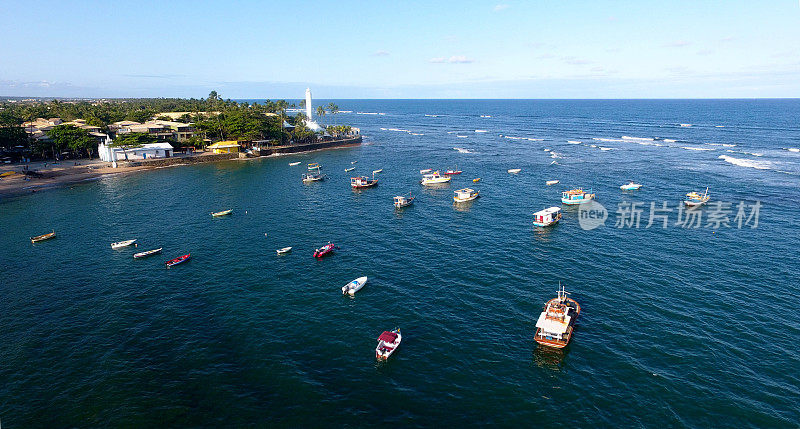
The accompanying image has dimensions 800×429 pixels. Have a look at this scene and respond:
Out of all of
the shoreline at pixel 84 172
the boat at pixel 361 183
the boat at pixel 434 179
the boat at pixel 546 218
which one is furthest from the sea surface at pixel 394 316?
the boat at pixel 434 179

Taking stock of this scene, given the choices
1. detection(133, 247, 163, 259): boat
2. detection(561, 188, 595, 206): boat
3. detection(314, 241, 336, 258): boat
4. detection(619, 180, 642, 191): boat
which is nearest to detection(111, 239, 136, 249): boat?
detection(133, 247, 163, 259): boat

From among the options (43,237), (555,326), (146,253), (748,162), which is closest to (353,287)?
(555,326)

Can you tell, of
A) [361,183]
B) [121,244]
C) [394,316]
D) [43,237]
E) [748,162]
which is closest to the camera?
[394,316]

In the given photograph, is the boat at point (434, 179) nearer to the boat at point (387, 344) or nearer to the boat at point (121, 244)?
the boat at point (121, 244)

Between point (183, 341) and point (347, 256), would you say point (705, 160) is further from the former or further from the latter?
point (183, 341)

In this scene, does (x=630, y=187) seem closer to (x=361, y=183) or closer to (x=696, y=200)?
(x=696, y=200)

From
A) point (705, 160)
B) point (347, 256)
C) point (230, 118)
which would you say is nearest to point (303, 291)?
point (347, 256)
